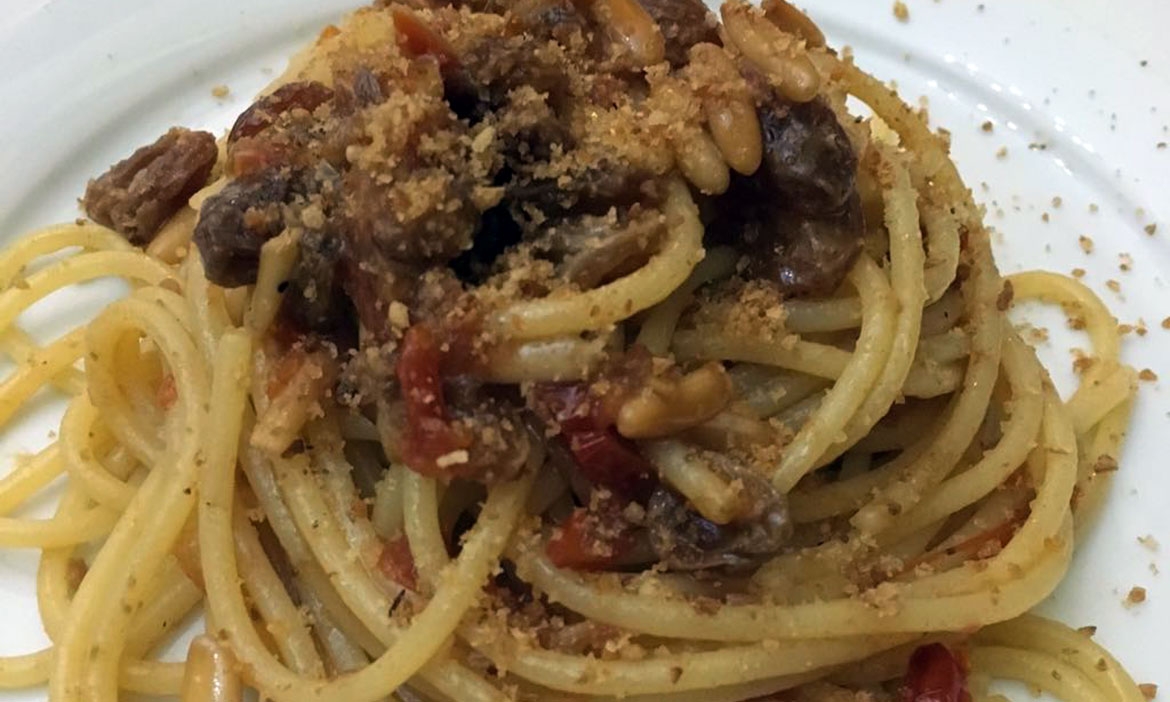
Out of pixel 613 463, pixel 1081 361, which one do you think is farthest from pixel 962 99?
pixel 613 463

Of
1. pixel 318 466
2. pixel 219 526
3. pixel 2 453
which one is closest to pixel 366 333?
pixel 318 466

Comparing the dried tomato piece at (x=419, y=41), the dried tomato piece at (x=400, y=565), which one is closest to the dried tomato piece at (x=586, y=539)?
the dried tomato piece at (x=400, y=565)

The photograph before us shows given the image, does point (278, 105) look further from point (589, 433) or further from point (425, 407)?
point (589, 433)

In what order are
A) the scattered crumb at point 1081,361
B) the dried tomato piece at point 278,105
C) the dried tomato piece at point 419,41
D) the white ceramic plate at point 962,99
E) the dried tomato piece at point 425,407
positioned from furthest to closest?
the white ceramic plate at point 962,99 → the scattered crumb at point 1081,361 → the dried tomato piece at point 278,105 → the dried tomato piece at point 419,41 → the dried tomato piece at point 425,407

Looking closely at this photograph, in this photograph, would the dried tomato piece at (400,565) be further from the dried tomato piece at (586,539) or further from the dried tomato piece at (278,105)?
the dried tomato piece at (278,105)

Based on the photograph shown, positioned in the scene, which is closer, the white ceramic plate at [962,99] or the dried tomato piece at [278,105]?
the dried tomato piece at [278,105]

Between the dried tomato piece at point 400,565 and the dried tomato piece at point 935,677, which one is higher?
the dried tomato piece at point 400,565

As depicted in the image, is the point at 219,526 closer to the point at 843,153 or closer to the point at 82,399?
the point at 82,399

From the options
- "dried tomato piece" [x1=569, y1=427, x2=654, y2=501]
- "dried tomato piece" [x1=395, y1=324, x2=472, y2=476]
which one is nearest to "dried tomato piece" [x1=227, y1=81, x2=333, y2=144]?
"dried tomato piece" [x1=395, y1=324, x2=472, y2=476]

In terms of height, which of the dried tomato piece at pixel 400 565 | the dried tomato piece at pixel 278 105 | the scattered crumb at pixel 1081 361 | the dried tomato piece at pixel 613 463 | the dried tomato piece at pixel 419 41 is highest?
the dried tomato piece at pixel 419 41
